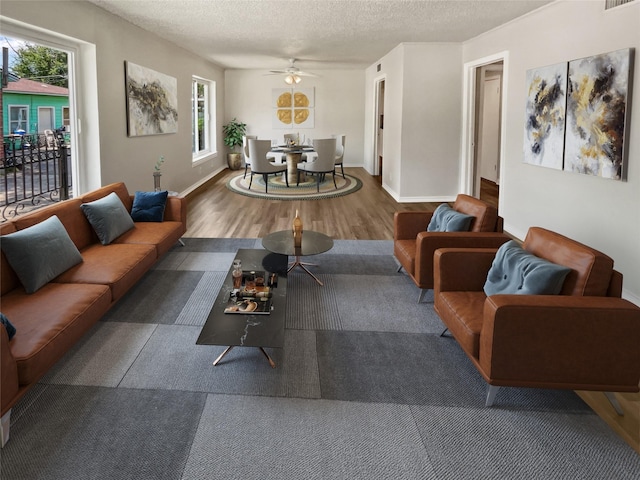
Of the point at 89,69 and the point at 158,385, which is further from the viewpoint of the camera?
the point at 89,69

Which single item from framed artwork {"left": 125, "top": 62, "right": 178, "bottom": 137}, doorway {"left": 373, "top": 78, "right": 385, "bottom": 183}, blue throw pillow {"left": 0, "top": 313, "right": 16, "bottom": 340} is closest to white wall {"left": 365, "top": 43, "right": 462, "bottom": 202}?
doorway {"left": 373, "top": 78, "right": 385, "bottom": 183}

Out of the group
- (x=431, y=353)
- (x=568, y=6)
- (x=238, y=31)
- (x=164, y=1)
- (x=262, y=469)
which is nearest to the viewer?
(x=262, y=469)

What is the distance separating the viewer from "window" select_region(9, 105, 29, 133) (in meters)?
4.01

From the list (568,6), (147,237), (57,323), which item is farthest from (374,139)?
(57,323)

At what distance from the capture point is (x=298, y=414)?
238cm

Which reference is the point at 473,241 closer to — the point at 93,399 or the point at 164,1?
the point at 93,399

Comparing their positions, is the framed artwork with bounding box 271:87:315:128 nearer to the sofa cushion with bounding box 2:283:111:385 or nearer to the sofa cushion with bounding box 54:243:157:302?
the sofa cushion with bounding box 54:243:157:302

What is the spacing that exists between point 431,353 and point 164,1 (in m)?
4.24

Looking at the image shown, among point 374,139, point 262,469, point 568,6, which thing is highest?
point 568,6

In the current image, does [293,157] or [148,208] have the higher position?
[293,157]

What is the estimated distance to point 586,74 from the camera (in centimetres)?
420

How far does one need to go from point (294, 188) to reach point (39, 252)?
20.8ft

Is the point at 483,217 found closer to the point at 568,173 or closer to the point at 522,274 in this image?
the point at 522,274

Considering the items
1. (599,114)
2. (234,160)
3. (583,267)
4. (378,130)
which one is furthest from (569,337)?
(234,160)
